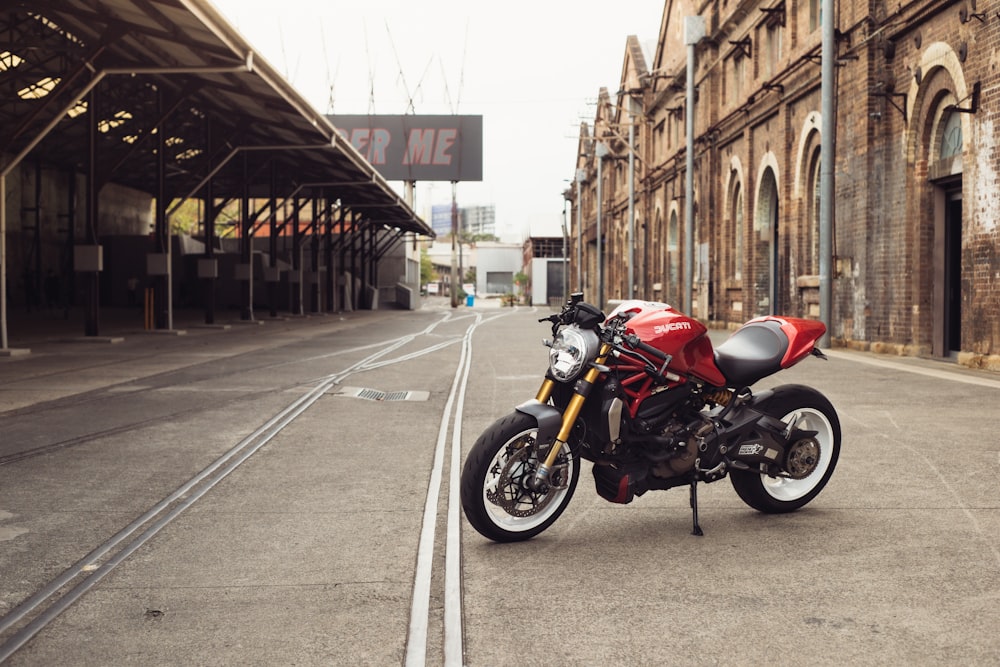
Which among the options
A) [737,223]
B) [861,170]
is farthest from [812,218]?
[737,223]

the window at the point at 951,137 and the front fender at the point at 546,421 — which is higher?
the window at the point at 951,137

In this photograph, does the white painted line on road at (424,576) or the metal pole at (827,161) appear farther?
the metal pole at (827,161)

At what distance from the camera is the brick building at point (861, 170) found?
1446cm

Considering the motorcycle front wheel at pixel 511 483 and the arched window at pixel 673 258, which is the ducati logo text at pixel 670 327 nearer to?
the motorcycle front wheel at pixel 511 483

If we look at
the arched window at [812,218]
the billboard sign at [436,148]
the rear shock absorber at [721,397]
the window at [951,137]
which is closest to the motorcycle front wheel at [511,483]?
the rear shock absorber at [721,397]

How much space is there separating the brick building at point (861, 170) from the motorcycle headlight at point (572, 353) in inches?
436

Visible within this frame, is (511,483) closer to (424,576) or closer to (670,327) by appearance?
(424,576)

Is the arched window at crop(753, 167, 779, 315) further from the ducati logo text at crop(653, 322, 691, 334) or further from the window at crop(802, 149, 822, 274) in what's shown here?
the ducati logo text at crop(653, 322, 691, 334)

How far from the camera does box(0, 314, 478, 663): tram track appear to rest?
12.0ft

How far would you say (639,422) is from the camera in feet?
15.9

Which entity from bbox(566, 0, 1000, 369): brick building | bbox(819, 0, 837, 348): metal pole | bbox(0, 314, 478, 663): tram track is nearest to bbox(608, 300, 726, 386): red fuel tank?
bbox(0, 314, 478, 663): tram track

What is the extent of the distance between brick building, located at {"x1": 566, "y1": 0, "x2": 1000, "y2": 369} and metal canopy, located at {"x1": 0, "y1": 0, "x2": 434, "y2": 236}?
10937mm

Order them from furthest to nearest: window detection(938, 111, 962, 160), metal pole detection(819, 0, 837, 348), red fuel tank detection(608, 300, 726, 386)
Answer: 1. metal pole detection(819, 0, 837, 348)
2. window detection(938, 111, 962, 160)
3. red fuel tank detection(608, 300, 726, 386)

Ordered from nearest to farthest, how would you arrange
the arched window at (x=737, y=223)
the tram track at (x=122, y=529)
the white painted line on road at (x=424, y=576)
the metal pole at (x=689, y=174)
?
the white painted line on road at (x=424, y=576), the tram track at (x=122, y=529), the metal pole at (x=689, y=174), the arched window at (x=737, y=223)
